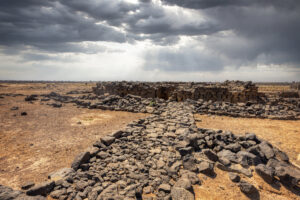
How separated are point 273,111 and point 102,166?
16.7 m

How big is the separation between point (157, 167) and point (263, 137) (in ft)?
25.5

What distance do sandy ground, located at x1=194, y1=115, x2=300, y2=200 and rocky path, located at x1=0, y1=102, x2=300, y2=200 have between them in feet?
0.69

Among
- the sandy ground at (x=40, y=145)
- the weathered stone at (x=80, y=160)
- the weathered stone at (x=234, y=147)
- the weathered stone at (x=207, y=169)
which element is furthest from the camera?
the weathered stone at (x=234, y=147)

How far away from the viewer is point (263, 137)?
32.1 feet

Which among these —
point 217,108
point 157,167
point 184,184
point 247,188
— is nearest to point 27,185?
point 157,167

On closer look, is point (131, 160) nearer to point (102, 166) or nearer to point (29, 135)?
point (102, 166)

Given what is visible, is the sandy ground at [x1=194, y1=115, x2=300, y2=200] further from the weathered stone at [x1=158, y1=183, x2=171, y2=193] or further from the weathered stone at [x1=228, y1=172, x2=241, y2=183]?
the weathered stone at [x1=158, y1=183, x2=171, y2=193]

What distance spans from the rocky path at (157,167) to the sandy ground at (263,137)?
21 centimetres

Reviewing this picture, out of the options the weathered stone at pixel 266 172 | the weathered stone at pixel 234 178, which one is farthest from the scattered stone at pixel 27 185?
the weathered stone at pixel 266 172

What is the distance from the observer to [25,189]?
479 centimetres

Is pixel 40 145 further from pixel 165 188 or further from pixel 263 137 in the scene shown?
pixel 263 137

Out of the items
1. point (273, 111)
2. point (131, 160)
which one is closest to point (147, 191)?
point (131, 160)

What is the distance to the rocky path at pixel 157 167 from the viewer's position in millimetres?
4434

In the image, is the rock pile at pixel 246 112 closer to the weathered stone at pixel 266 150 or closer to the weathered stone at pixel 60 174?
the weathered stone at pixel 266 150
